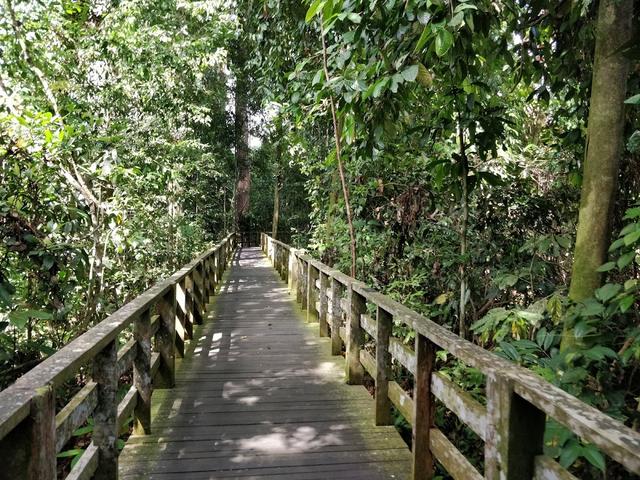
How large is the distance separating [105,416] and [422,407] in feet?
5.44

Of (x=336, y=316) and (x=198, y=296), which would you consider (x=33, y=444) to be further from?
(x=198, y=296)

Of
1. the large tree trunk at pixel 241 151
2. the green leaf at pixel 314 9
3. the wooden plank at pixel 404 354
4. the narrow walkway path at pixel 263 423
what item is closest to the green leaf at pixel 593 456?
the wooden plank at pixel 404 354

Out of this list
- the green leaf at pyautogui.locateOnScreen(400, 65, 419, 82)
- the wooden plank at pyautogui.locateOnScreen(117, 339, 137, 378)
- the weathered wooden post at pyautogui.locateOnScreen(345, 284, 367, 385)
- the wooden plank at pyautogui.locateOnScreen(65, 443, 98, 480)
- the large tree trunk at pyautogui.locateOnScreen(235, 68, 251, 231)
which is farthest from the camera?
the large tree trunk at pyautogui.locateOnScreen(235, 68, 251, 231)

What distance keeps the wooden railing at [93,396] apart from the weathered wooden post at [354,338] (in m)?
1.55

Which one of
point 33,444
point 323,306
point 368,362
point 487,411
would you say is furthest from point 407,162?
point 33,444

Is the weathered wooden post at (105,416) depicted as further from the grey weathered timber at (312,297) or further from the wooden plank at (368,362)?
the grey weathered timber at (312,297)

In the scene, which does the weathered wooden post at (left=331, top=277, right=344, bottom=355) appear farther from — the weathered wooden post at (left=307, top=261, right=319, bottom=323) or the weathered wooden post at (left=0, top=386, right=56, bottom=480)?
the weathered wooden post at (left=0, top=386, right=56, bottom=480)

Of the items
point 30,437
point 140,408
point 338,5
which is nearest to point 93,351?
point 30,437

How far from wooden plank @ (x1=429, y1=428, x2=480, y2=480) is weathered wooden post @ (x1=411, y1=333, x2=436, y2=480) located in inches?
2.1

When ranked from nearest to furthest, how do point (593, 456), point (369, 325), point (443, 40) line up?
point (593, 456) → point (443, 40) → point (369, 325)

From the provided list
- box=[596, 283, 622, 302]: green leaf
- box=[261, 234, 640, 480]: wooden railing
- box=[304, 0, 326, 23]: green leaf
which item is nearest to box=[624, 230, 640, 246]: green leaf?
box=[596, 283, 622, 302]: green leaf

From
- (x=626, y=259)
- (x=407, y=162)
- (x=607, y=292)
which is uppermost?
(x=407, y=162)

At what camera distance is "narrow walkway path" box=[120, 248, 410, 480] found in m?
2.95

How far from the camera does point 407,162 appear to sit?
19.9 feet
